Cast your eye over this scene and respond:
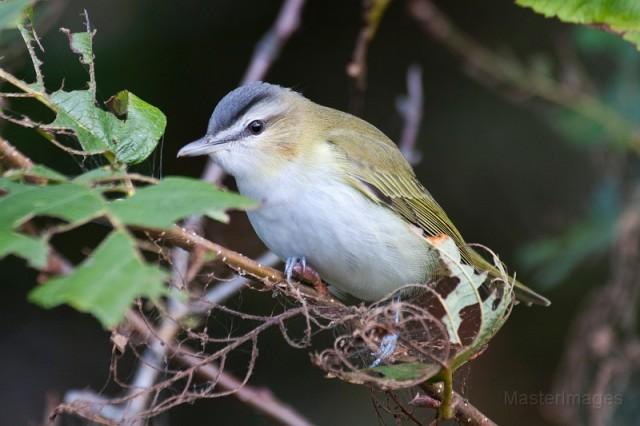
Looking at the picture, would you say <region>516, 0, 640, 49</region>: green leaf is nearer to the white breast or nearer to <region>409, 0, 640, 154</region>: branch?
the white breast

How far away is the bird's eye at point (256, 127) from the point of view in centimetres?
331

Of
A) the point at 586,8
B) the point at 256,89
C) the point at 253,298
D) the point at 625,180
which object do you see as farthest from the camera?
the point at 253,298

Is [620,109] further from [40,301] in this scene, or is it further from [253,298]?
[40,301]

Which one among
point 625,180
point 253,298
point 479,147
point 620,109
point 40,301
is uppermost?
point 40,301

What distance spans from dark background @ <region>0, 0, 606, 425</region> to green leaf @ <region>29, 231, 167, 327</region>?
143 inches

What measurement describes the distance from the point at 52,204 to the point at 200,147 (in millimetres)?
1740

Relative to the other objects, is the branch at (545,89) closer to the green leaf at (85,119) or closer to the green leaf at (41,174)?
the green leaf at (85,119)

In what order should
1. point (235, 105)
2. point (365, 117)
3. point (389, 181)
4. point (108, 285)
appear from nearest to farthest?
point (108, 285)
point (235, 105)
point (389, 181)
point (365, 117)

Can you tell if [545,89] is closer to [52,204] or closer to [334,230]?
[334,230]

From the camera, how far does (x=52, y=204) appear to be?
1.41m

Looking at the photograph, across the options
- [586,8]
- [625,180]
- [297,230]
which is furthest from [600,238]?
[586,8]

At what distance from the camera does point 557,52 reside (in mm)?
5348

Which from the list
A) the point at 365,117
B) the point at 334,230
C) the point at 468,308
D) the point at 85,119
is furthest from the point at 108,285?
the point at 365,117

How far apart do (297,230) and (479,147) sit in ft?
8.65
